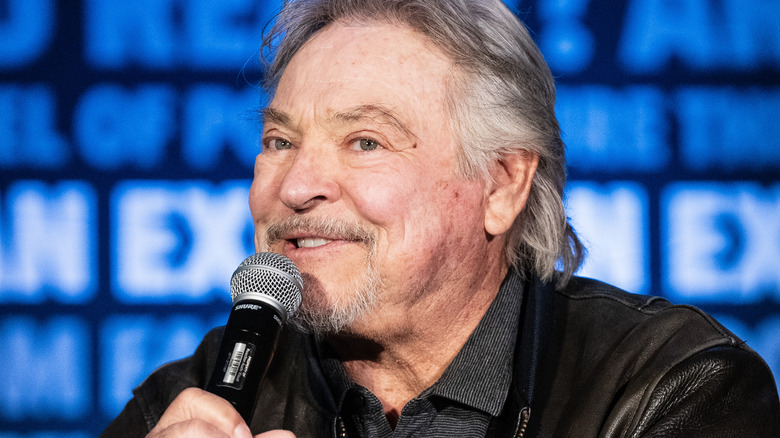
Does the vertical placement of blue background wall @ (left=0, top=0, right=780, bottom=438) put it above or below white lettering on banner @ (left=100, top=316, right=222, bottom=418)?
above

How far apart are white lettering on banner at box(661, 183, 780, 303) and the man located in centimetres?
161

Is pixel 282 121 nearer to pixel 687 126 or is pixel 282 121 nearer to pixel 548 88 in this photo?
pixel 548 88

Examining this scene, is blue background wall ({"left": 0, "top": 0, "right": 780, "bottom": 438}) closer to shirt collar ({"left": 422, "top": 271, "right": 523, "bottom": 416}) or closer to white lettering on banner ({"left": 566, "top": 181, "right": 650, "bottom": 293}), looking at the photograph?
white lettering on banner ({"left": 566, "top": 181, "right": 650, "bottom": 293})

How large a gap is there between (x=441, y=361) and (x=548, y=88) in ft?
Answer: 2.36

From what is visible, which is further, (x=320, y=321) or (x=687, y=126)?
(x=687, y=126)

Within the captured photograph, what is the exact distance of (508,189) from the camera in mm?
1760

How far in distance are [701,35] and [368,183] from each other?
92.1 inches

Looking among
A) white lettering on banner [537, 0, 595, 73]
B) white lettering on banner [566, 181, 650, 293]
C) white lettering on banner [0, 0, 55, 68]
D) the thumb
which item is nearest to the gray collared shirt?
the thumb

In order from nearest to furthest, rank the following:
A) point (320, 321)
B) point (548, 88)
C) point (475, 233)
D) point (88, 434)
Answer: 1. point (320, 321)
2. point (475, 233)
3. point (548, 88)
4. point (88, 434)

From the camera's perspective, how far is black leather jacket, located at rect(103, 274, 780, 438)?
1.41m

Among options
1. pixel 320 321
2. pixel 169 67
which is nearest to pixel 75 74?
pixel 169 67

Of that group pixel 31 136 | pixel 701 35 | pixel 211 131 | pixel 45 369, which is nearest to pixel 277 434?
pixel 211 131

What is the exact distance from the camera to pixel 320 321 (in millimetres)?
1524

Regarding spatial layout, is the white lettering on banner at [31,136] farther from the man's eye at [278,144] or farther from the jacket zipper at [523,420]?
the jacket zipper at [523,420]
